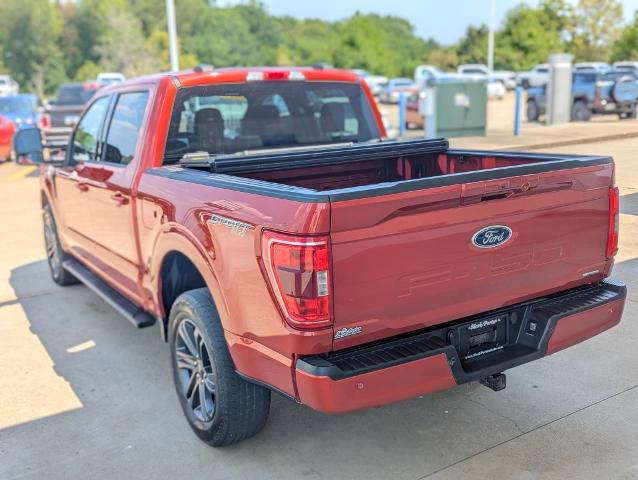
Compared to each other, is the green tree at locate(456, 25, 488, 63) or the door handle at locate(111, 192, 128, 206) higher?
the green tree at locate(456, 25, 488, 63)

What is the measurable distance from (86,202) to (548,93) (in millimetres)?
18082

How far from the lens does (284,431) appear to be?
12.1ft

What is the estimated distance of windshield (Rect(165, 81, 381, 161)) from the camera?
4492mm

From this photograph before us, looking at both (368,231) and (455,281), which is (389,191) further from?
(455,281)

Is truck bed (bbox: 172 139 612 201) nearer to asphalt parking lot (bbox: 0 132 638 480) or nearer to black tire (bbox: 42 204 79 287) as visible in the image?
asphalt parking lot (bbox: 0 132 638 480)

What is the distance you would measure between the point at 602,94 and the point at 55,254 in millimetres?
18920

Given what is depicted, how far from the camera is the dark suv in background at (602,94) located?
20875 mm

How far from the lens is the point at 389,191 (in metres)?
2.69

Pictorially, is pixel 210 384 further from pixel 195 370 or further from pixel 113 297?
pixel 113 297

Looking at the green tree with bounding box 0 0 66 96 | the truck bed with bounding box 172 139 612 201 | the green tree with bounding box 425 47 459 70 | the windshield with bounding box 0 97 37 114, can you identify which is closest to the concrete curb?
the truck bed with bounding box 172 139 612 201

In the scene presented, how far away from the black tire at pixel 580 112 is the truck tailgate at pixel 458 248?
1962 cm

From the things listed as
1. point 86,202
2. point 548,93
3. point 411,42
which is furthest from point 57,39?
point 86,202

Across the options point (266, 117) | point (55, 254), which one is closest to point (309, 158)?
point (266, 117)

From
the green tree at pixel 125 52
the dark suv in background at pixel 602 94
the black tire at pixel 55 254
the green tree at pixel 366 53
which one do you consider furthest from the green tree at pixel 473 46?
the black tire at pixel 55 254
